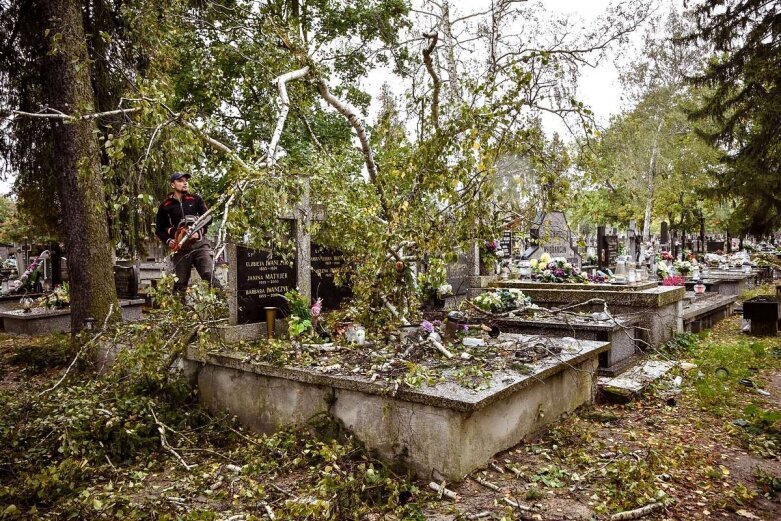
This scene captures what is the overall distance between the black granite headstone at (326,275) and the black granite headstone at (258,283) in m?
0.97

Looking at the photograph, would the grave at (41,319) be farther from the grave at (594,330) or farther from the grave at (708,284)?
the grave at (708,284)

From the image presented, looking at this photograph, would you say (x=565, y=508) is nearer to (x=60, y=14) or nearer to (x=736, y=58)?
(x=60, y=14)

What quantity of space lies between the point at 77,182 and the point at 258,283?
3.26 m

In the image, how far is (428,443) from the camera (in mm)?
3658

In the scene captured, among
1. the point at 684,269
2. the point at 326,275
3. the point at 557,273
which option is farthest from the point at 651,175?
the point at 326,275

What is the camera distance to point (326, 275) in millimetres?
7094

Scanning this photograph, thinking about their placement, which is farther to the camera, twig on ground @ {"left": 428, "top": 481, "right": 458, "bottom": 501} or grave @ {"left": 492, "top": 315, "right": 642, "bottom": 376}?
grave @ {"left": 492, "top": 315, "right": 642, "bottom": 376}

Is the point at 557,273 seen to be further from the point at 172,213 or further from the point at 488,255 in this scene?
the point at 172,213

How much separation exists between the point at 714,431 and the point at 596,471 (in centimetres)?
175

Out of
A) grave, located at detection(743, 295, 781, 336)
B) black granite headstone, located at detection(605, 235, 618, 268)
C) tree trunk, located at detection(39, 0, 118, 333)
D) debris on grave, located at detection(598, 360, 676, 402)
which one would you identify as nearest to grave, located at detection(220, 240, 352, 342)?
tree trunk, located at detection(39, 0, 118, 333)

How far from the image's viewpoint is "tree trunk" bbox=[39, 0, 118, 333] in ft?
22.0

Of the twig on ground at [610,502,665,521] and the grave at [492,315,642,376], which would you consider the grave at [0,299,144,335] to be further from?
the twig on ground at [610,502,665,521]

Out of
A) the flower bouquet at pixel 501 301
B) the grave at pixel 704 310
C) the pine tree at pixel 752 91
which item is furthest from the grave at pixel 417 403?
the pine tree at pixel 752 91

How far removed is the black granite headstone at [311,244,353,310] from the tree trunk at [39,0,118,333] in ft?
9.28
